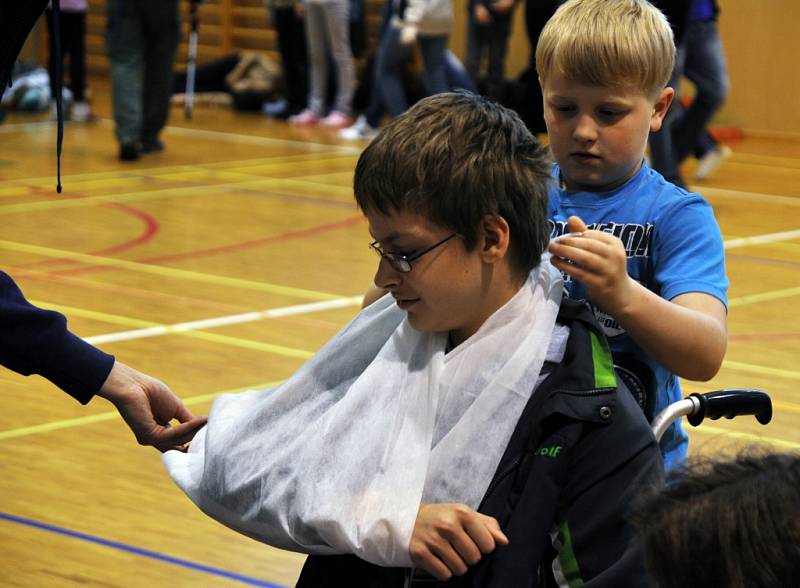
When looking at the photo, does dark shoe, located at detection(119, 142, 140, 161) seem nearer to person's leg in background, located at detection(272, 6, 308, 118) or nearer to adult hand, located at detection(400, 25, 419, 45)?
adult hand, located at detection(400, 25, 419, 45)

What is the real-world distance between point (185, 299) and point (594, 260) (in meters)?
3.98

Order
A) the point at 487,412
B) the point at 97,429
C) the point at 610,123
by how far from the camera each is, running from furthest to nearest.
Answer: the point at 97,429 → the point at 610,123 → the point at 487,412

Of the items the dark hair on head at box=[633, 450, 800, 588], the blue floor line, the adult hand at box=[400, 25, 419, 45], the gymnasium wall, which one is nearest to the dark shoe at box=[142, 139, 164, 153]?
the adult hand at box=[400, 25, 419, 45]

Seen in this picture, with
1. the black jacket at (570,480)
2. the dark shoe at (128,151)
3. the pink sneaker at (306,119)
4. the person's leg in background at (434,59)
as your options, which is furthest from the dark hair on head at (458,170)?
the pink sneaker at (306,119)

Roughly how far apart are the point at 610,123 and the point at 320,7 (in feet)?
33.5

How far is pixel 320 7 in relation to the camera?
1213 centimetres

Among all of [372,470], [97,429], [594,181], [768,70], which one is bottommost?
[768,70]

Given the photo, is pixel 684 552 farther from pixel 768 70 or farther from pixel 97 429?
pixel 768 70

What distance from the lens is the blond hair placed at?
218 cm

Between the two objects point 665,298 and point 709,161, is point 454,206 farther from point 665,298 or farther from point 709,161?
point 709,161

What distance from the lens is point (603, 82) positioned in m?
2.21

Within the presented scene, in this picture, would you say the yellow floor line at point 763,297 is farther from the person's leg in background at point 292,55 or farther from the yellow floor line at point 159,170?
the person's leg in background at point 292,55

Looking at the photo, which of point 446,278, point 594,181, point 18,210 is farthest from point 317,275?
point 446,278

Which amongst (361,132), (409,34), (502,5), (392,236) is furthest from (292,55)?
(392,236)
